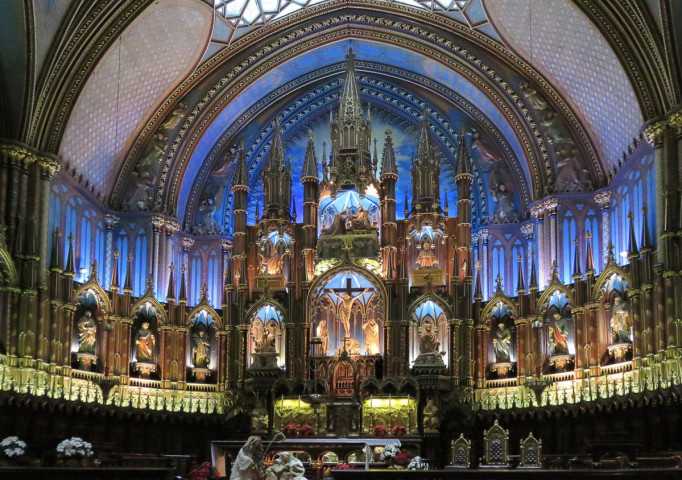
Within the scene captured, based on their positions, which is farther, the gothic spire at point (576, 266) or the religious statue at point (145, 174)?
the religious statue at point (145, 174)

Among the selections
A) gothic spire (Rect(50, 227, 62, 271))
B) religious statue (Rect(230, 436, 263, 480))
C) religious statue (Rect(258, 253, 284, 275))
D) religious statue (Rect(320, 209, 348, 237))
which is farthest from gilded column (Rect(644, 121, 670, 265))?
gothic spire (Rect(50, 227, 62, 271))

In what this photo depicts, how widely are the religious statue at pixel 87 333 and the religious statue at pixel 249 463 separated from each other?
Answer: 51.1 ft

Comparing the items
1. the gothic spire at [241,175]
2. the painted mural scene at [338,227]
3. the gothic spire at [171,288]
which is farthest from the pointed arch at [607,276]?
the gothic spire at [171,288]

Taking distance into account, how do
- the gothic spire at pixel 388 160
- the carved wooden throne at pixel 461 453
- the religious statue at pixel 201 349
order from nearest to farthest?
the carved wooden throne at pixel 461 453 → the religious statue at pixel 201 349 → the gothic spire at pixel 388 160

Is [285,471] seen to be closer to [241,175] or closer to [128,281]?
[128,281]

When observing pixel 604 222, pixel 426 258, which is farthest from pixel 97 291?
pixel 604 222

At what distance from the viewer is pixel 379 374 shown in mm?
36375

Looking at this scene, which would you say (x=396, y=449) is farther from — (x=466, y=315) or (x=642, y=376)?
(x=466, y=315)

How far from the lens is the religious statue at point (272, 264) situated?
A: 38.2 m

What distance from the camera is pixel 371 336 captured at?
3706 cm

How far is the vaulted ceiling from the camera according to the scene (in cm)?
3156

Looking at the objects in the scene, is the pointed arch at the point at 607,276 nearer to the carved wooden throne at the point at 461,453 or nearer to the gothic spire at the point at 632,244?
the gothic spire at the point at 632,244

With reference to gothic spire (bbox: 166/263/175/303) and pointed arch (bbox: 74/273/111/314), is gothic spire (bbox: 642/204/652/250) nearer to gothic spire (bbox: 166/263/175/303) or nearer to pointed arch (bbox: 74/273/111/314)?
gothic spire (bbox: 166/263/175/303)

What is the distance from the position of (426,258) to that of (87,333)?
1222 cm
